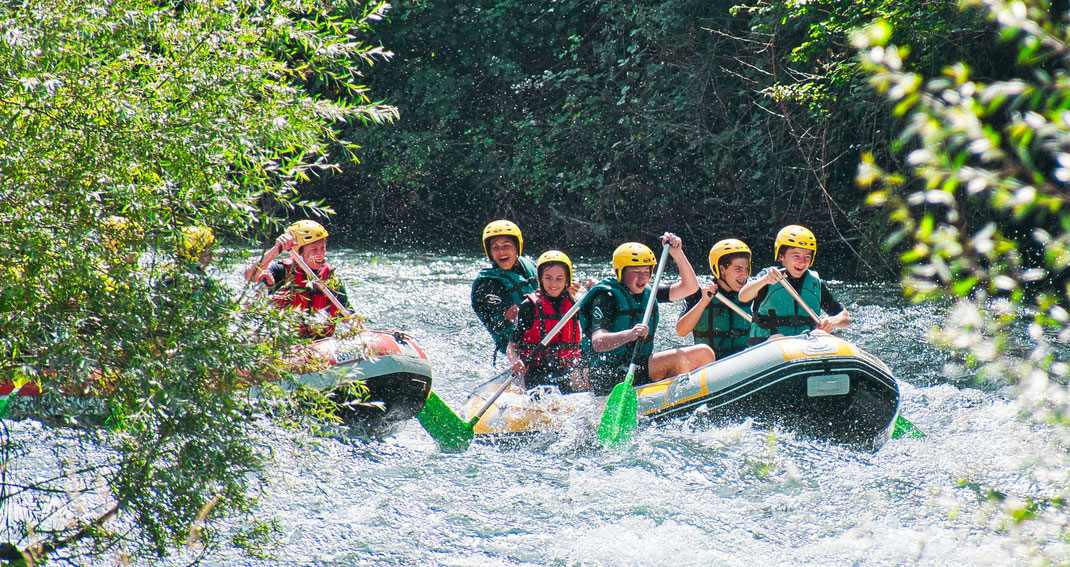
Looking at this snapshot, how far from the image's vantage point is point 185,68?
2955 mm

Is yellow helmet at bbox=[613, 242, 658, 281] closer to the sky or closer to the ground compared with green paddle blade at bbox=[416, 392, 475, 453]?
closer to the sky

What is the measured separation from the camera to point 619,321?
5.98 metres

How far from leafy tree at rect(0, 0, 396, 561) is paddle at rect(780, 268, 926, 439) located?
12.0 feet

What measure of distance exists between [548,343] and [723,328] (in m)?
1.21

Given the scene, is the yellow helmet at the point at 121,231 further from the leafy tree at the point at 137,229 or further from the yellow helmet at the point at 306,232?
the yellow helmet at the point at 306,232

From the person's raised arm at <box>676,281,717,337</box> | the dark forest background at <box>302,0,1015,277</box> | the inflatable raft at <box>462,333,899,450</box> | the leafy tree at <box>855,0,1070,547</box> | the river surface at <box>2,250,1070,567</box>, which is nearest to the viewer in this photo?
the leafy tree at <box>855,0,1070,547</box>

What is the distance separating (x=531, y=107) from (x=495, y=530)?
37.8ft

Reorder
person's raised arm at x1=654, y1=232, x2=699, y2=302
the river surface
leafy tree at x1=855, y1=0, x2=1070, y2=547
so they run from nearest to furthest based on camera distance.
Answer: leafy tree at x1=855, y1=0, x2=1070, y2=547 < the river surface < person's raised arm at x1=654, y1=232, x2=699, y2=302

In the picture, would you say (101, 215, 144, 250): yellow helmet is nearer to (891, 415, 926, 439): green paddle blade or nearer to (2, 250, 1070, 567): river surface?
(2, 250, 1070, 567): river surface

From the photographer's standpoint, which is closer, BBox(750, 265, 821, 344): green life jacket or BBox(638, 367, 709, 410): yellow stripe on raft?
BBox(638, 367, 709, 410): yellow stripe on raft

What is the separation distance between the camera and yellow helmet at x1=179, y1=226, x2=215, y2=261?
9.78 ft

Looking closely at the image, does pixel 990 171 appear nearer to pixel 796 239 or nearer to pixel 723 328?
pixel 796 239

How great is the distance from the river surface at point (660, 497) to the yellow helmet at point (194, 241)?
64cm

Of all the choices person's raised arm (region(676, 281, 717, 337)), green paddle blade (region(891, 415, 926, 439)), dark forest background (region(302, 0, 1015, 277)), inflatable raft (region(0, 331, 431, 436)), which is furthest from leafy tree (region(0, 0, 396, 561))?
dark forest background (region(302, 0, 1015, 277))
